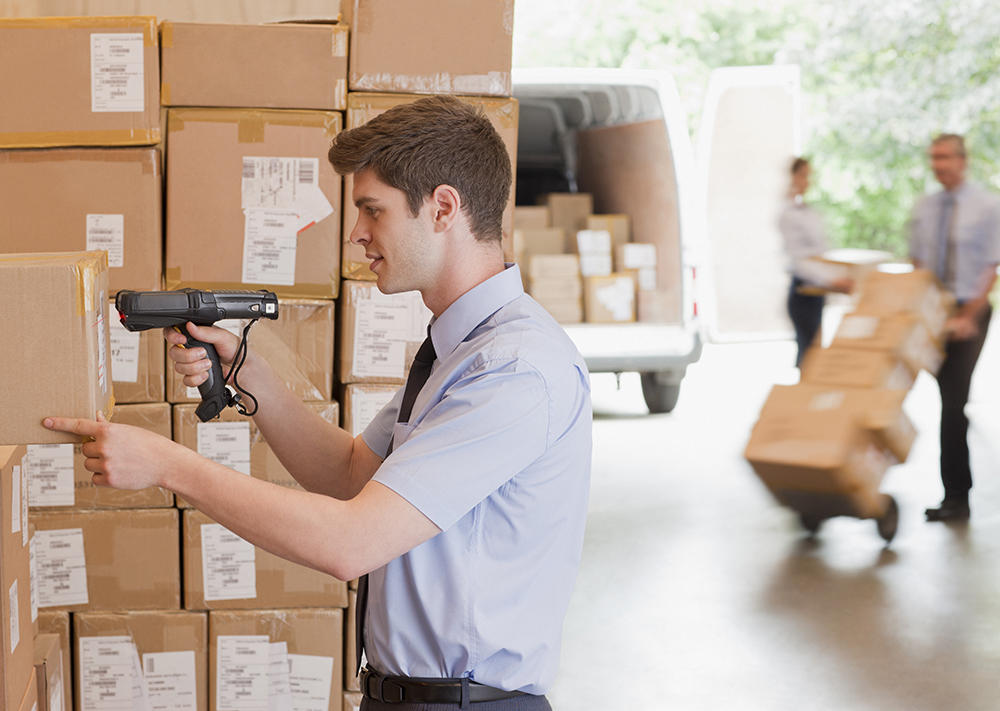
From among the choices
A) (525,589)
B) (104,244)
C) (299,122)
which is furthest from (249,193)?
(525,589)

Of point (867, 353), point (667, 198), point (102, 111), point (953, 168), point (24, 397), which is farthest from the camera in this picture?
point (667, 198)

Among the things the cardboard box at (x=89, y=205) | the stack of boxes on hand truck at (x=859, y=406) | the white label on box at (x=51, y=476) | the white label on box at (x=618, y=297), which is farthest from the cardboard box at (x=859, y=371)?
the white label on box at (x=51, y=476)

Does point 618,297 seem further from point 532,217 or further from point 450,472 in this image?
point 450,472

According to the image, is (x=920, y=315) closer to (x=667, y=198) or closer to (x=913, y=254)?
(x=913, y=254)

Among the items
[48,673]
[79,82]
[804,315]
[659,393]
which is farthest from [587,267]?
[48,673]

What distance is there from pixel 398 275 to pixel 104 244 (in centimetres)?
108

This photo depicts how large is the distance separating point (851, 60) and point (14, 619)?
158 inches

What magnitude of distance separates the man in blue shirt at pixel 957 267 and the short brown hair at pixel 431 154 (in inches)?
132

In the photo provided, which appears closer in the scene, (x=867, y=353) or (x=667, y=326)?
(x=867, y=353)

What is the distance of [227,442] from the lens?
216cm

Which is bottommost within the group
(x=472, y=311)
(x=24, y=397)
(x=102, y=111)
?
(x=24, y=397)

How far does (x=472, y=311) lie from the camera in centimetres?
125

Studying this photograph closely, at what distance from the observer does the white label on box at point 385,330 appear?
84.7 inches

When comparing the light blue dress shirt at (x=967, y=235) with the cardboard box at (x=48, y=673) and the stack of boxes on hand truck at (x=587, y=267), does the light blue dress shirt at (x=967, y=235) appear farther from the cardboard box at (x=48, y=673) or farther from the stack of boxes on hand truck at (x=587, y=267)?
the cardboard box at (x=48, y=673)
